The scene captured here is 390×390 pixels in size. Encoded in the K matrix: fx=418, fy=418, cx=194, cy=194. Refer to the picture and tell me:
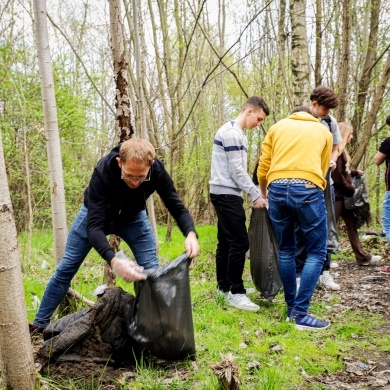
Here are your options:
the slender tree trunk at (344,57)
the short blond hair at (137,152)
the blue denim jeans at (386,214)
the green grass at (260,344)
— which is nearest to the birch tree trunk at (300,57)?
the blue denim jeans at (386,214)

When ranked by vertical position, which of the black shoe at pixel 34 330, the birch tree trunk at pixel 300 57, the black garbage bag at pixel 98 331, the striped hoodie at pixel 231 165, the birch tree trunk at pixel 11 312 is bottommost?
the black shoe at pixel 34 330

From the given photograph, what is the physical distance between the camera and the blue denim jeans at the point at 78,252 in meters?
2.99

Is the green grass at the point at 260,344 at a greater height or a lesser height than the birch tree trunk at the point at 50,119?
lesser

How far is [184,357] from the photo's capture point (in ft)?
8.66

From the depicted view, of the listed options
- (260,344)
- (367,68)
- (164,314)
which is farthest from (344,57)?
(164,314)

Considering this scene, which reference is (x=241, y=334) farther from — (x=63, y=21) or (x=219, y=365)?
(x=63, y=21)

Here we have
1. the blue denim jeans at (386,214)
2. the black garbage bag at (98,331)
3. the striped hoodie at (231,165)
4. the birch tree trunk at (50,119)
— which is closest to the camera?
the black garbage bag at (98,331)

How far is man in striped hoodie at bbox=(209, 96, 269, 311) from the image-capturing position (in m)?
3.72

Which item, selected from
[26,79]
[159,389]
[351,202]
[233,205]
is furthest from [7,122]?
[159,389]

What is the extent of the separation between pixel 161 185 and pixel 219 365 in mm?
1236

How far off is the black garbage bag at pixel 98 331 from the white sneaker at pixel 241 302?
4.59 ft

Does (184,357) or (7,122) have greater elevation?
(7,122)

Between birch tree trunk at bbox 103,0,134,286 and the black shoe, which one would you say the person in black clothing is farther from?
birch tree trunk at bbox 103,0,134,286

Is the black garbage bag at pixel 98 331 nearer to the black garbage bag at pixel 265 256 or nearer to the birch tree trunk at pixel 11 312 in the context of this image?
the birch tree trunk at pixel 11 312
